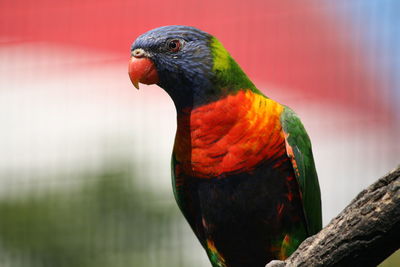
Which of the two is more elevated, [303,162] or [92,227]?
[303,162]

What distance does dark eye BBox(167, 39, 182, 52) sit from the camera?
2.29 metres

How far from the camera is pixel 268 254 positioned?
2.29 m

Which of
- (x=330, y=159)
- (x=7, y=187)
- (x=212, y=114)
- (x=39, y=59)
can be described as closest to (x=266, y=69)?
(x=330, y=159)

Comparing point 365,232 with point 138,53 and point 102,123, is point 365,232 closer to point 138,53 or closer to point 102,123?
point 138,53

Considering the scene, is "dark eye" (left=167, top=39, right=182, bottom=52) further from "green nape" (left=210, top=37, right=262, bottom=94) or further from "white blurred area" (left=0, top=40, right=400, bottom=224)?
"white blurred area" (left=0, top=40, right=400, bottom=224)

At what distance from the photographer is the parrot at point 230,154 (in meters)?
2.16

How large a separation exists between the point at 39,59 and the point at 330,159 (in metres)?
2.77

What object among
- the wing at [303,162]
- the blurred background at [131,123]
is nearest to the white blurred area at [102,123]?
the blurred background at [131,123]

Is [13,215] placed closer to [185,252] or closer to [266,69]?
[185,252]

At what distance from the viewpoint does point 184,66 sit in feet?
7.50

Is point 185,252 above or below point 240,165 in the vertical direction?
below

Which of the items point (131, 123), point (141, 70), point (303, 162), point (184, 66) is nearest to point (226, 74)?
point (184, 66)

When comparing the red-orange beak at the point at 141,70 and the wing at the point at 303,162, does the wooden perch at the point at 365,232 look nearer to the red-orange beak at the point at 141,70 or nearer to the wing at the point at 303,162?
the wing at the point at 303,162

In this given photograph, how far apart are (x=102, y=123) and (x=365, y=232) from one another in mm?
3853
